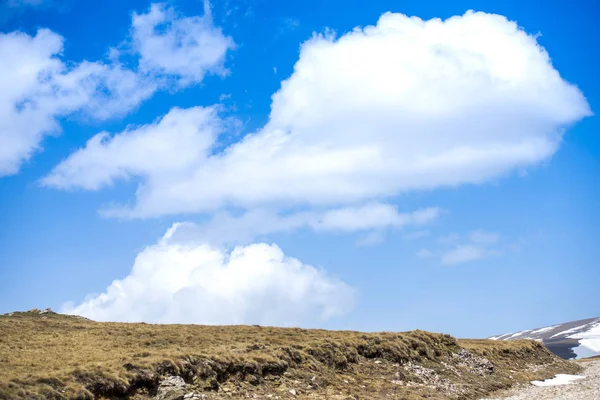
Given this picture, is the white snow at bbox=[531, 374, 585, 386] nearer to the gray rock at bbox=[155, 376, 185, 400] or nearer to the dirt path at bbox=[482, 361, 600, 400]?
the dirt path at bbox=[482, 361, 600, 400]

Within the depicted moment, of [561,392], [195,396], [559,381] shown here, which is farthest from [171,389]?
[559,381]

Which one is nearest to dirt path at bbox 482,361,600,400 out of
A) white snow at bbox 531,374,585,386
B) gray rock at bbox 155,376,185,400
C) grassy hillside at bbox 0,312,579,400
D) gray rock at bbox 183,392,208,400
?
grassy hillside at bbox 0,312,579,400

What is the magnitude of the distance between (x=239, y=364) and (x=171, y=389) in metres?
6.64

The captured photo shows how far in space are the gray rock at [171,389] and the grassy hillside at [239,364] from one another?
0.10m

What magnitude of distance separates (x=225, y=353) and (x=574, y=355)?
193507mm

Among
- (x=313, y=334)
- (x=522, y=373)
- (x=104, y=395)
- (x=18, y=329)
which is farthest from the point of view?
(x=522, y=373)

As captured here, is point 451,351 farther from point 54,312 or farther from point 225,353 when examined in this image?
point 54,312

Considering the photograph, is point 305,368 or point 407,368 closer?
point 305,368

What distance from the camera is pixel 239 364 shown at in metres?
35.4

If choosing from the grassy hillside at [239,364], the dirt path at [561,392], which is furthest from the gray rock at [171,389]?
the dirt path at [561,392]

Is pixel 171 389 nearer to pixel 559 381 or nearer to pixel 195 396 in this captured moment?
pixel 195 396

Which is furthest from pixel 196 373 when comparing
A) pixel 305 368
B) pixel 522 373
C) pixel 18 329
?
pixel 522 373

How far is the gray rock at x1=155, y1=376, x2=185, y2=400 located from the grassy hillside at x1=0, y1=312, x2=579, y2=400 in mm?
101

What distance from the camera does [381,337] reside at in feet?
165
